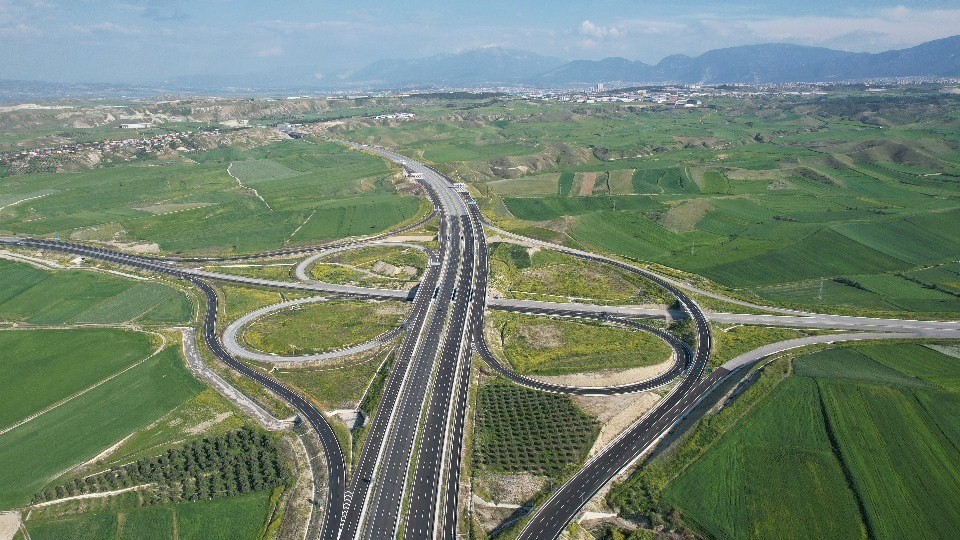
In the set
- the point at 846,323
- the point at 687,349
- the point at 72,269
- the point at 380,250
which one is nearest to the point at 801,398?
the point at 687,349

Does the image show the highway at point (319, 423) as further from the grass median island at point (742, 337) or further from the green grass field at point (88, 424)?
the grass median island at point (742, 337)

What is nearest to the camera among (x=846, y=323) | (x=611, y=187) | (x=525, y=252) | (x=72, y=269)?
(x=846, y=323)

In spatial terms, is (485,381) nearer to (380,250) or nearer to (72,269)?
(380,250)

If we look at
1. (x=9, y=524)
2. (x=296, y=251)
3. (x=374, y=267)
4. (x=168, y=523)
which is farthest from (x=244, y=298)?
(x=168, y=523)

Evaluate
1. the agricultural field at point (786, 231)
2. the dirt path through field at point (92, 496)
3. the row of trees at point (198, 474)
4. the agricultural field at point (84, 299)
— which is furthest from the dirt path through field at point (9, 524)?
the agricultural field at point (786, 231)

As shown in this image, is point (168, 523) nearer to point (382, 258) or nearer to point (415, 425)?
point (415, 425)
